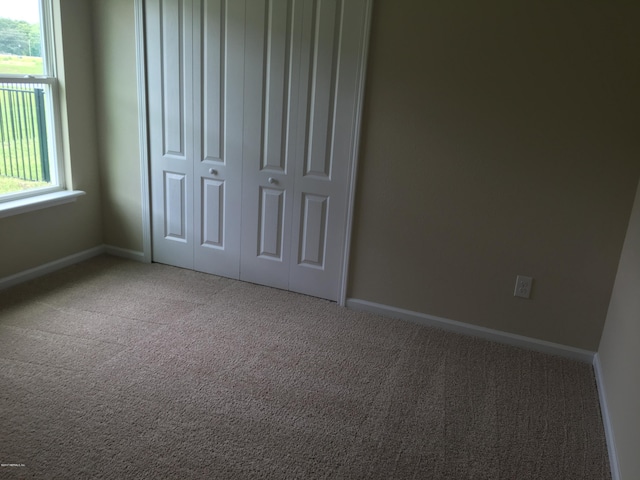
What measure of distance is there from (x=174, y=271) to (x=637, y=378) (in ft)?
9.63

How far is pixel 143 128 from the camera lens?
146 inches

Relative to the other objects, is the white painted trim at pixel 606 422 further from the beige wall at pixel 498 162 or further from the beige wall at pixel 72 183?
the beige wall at pixel 72 183

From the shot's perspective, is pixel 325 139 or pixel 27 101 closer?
pixel 325 139

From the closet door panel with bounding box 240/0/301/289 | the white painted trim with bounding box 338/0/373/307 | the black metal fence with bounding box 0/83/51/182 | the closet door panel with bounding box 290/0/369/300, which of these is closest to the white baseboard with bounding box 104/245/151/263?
the black metal fence with bounding box 0/83/51/182

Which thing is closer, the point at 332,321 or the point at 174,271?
the point at 332,321

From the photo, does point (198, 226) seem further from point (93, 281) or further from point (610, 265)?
point (610, 265)

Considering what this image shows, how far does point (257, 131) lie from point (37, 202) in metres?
1.50

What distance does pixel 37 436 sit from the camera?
6.75 ft

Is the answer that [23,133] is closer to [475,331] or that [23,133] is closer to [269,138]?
[269,138]

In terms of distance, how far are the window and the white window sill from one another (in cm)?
5

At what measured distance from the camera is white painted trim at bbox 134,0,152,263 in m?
3.50

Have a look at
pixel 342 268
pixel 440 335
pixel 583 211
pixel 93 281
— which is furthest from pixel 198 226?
pixel 583 211

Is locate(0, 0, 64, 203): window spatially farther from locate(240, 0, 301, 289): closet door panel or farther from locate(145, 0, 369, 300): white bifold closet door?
locate(240, 0, 301, 289): closet door panel

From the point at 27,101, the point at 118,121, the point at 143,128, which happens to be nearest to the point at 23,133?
the point at 27,101
